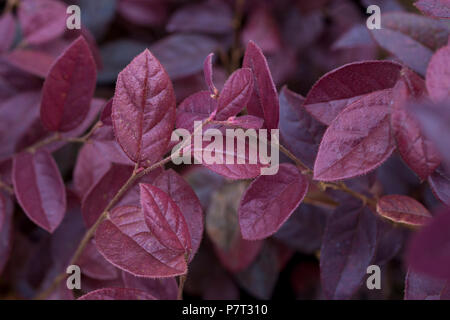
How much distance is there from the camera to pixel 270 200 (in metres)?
0.62

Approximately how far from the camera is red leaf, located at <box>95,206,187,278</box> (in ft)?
1.90

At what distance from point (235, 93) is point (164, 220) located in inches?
6.7

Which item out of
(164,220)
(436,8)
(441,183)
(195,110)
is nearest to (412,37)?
(436,8)

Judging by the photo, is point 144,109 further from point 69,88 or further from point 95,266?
point 95,266

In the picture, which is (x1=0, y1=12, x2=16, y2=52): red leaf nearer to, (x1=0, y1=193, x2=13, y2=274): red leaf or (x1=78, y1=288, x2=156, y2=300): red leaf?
(x1=0, y1=193, x2=13, y2=274): red leaf

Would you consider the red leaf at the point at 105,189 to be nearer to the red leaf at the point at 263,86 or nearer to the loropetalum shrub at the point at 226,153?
the loropetalum shrub at the point at 226,153

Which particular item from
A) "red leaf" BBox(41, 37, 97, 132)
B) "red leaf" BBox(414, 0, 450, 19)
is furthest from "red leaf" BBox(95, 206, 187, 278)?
"red leaf" BBox(414, 0, 450, 19)

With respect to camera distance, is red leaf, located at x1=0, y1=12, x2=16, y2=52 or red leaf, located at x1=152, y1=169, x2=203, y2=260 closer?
red leaf, located at x1=152, y1=169, x2=203, y2=260

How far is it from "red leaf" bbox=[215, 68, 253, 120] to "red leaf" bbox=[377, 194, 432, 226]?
213 millimetres

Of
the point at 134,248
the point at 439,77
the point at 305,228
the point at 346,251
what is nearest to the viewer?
the point at 439,77

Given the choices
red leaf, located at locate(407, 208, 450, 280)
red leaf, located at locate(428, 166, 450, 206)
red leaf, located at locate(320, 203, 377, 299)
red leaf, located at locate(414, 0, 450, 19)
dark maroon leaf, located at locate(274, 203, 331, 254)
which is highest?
red leaf, located at locate(414, 0, 450, 19)

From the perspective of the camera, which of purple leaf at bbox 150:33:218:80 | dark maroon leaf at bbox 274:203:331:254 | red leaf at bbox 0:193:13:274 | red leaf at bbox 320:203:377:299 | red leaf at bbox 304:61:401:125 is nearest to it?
red leaf at bbox 304:61:401:125

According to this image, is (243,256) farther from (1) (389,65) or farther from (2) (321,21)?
(2) (321,21)
